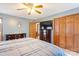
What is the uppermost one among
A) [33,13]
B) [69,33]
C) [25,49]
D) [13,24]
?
[33,13]

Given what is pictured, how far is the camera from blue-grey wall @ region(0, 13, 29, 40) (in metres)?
1.72

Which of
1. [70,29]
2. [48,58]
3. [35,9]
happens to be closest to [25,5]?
[35,9]

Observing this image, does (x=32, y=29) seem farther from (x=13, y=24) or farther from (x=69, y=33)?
(x=69, y=33)

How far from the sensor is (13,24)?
1798mm

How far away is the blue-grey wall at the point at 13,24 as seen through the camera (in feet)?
5.65

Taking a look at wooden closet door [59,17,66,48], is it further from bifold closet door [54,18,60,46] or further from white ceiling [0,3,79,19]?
white ceiling [0,3,79,19]

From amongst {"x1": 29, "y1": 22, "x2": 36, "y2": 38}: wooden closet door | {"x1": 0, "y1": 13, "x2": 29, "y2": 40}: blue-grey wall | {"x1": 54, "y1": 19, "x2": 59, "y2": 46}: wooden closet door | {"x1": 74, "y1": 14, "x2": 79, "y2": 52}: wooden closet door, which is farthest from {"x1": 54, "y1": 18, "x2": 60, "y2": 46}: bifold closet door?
{"x1": 0, "y1": 13, "x2": 29, "y2": 40}: blue-grey wall

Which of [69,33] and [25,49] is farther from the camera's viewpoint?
[69,33]

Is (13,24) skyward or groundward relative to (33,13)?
groundward

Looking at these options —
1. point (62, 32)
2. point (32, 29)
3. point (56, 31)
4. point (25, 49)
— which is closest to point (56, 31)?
point (56, 31)

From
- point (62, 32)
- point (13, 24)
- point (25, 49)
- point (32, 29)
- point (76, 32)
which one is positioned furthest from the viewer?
point (62, 32)

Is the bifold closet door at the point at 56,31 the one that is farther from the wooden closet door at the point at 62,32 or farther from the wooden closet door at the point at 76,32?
the wooden closet door at the point at 76,32

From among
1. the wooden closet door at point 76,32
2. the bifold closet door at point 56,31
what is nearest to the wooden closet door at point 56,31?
the bifold closet door at point 56,31

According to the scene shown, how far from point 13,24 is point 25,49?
1.58 feet
